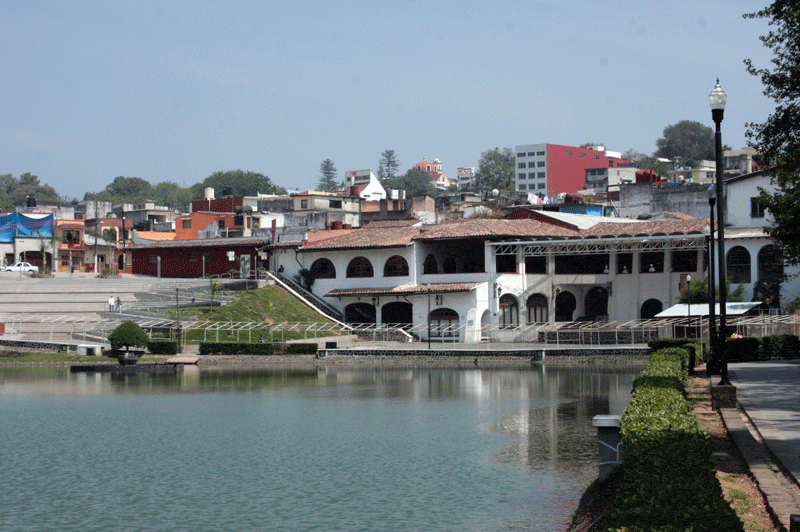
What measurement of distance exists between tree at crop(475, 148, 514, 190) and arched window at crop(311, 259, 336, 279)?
9593cm

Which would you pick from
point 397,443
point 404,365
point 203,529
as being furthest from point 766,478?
point 404,365

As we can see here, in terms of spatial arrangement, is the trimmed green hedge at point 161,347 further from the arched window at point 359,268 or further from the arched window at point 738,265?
the arched window at point 738,265

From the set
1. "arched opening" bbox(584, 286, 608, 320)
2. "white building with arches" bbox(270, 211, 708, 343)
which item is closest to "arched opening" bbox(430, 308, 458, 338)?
"white building with arches" bbox(270, 211, 708, 343)

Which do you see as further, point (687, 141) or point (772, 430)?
point (687, 141)

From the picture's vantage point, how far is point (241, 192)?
167500 mm

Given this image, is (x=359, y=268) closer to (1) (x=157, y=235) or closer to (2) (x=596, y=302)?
(2) (x=596, y=302)

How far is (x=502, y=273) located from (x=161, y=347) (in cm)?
2253

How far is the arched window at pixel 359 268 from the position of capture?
61406 millimetres

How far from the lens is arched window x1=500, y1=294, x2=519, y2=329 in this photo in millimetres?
57969

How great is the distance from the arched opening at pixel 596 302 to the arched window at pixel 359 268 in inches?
596

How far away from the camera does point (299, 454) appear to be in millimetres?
22422

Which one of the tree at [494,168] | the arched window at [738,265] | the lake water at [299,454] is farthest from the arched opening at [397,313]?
the tree at [494,168]

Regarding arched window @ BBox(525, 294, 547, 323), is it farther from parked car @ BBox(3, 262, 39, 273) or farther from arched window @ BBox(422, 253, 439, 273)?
parked car @ BBox(3, 262, 39, 273)

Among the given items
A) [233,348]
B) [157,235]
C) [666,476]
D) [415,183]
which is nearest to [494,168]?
[415,183]
